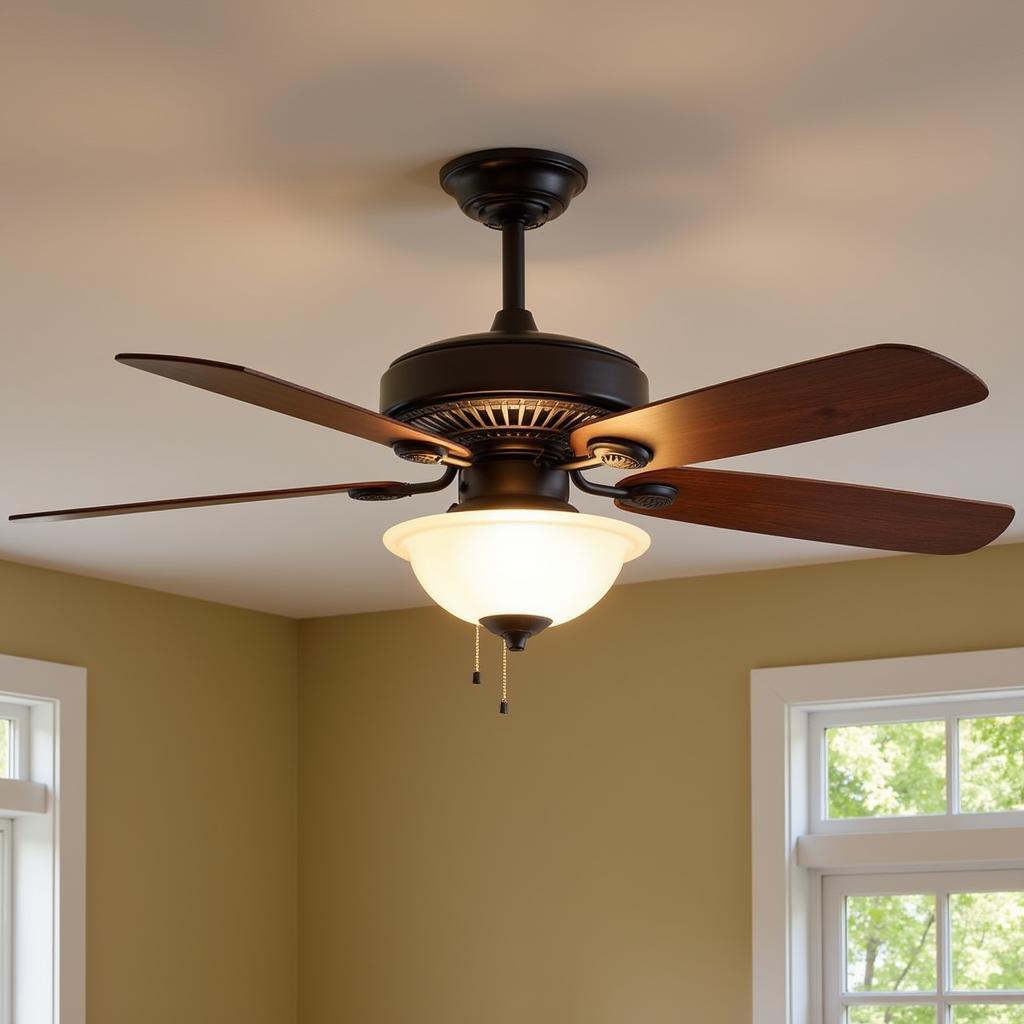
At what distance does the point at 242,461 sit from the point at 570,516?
151cm

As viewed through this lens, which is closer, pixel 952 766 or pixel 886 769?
pixel 952 766

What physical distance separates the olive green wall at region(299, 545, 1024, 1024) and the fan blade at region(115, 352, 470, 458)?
2562mm

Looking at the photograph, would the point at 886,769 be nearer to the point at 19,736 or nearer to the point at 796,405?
the point at 19,736

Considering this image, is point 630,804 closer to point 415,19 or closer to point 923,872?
point 923,872

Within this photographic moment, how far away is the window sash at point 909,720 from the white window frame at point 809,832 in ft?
0.03

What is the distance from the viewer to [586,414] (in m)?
1.66

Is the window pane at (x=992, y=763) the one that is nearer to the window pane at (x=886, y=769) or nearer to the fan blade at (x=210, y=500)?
the window pane at (x=886, y=769)

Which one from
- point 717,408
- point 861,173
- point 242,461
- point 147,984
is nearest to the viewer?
point 717,408

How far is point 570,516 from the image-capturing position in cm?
166

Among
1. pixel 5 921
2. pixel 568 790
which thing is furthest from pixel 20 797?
pixel 568 790

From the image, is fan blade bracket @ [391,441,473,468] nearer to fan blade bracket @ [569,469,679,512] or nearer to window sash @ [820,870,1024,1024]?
fan blade bracket @ [569,469,679,512]

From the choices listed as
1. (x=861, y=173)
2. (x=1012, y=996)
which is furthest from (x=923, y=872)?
(x=861, y=173)

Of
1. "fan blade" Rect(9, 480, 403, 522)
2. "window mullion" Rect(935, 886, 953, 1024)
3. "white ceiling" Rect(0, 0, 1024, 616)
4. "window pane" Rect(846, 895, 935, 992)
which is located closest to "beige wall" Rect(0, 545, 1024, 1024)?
"window pane" Rect(846, 895, 935, 992)

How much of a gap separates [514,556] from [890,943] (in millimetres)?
2674
